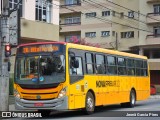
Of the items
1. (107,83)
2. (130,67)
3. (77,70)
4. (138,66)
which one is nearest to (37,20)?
(138,66)

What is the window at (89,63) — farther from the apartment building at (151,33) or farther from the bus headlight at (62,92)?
the apartment building at (151,33)

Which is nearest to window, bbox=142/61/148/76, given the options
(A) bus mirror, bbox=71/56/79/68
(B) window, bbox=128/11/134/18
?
(A) bus mirror, bbox=71/56/79/68

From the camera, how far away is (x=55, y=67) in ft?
58.2

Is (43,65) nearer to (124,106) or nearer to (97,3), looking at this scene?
(124,106)

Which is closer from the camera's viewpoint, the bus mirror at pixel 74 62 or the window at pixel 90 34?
the bus mirror at pixel 74 62

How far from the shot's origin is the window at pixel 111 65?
21.7m

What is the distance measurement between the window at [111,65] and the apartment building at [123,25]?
3852cm

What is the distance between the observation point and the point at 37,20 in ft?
114

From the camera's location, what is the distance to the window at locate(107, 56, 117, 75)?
21708 mm

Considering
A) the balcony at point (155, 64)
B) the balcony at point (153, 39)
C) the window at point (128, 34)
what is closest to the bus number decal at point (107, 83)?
the balcony at point (153, 39)

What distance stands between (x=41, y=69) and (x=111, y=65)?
17.2 feet

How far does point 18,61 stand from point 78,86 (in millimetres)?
2772

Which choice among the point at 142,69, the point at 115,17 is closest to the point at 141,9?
the point at 115,17

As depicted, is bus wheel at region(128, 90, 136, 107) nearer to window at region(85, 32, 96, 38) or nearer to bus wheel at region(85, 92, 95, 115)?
bus wheel at region(85, 92, 95, 115)
